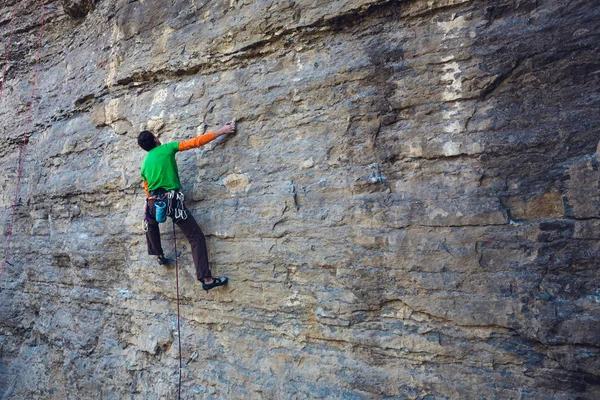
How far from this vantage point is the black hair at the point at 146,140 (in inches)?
190

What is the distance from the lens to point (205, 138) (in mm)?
4531

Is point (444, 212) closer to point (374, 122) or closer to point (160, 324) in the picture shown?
point (374, 122)

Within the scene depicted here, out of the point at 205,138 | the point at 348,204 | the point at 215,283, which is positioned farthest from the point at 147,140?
the point at 348,204

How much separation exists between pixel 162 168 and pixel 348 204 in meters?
1.92

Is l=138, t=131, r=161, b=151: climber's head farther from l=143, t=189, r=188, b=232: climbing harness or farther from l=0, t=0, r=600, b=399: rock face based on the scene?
l=143, t=189, r=188, b=232: climbing harness

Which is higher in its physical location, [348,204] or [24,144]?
[24,144]

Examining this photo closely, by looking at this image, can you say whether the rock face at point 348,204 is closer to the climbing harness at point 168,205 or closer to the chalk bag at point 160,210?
the climbing harness at point 168,205

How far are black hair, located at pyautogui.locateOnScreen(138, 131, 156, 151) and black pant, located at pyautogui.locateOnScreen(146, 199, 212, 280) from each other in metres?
0.56

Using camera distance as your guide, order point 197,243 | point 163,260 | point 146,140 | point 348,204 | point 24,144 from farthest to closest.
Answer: point 24,144 → point 163,260 → point 146,140 → point 197,243 → point 348,204

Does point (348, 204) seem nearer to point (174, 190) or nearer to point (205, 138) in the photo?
point (205, 138)

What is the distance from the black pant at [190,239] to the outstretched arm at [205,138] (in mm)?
650

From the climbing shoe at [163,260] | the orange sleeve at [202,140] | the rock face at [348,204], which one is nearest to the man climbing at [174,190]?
the orange sleeve at [202,140]

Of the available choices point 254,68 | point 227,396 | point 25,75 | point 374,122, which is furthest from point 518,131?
point 25,75

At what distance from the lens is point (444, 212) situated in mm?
3689
